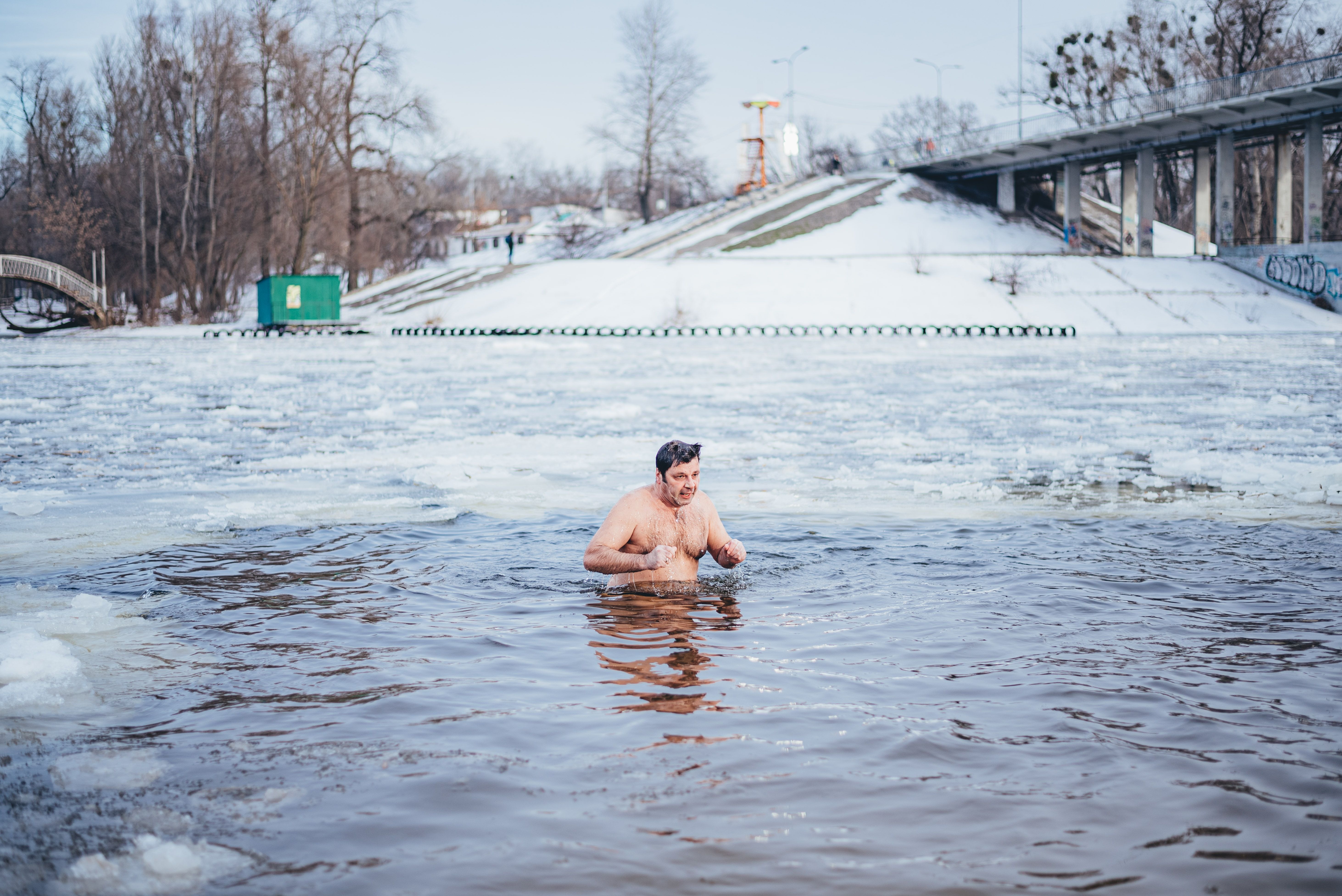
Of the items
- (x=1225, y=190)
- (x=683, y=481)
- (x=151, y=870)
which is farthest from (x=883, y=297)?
(x=151, y=870)

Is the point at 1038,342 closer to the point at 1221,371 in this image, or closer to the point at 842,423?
the point at 1221,371

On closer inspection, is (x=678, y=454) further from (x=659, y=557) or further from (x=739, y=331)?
(x=739, y=331)

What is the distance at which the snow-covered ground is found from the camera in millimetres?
47094

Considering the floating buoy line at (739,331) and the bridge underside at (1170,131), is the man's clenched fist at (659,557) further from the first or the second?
the bridge underside at (1170,131)

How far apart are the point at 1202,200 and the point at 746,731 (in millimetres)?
56195

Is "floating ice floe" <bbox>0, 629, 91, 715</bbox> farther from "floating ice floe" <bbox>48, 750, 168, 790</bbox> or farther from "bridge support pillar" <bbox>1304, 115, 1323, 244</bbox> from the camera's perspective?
"bridge support pillar" <bbox>1304, 115, 1323, 244</bbox>

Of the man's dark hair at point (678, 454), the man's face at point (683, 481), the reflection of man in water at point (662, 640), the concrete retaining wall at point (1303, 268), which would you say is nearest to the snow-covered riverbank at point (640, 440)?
the reflection of man in water at point (662, 640)

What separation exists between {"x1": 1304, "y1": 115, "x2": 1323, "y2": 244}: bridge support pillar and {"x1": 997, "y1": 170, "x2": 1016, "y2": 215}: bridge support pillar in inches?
700

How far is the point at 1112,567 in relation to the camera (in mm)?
7793

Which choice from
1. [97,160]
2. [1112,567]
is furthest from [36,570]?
[97,160]

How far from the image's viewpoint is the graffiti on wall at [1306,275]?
153ft

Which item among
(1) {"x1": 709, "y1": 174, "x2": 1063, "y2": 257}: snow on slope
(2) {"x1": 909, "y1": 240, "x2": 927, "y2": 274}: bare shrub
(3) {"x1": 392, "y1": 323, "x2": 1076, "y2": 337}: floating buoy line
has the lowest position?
(3) {"x1": 392, "y1": 323, "x2": 1076, "y2": 337}: floating buoy line

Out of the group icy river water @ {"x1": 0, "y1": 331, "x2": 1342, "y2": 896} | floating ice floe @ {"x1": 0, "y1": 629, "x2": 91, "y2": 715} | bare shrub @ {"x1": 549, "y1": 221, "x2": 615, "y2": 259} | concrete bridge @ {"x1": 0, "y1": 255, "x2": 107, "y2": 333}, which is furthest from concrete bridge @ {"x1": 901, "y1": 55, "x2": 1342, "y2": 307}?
floating ice floe @ {"x1": 0, "y1": 629, "x2": 91, "y2": 715}

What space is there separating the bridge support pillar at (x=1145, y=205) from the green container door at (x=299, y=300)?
35104 mm
